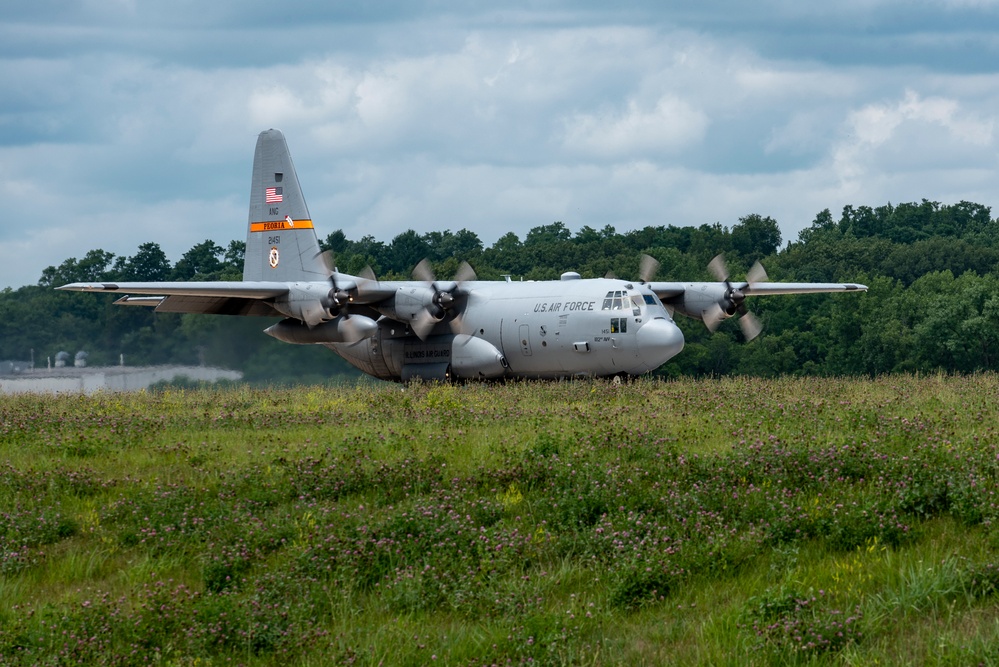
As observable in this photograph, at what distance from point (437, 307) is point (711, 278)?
199 feet

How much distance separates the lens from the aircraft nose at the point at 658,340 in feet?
99.9

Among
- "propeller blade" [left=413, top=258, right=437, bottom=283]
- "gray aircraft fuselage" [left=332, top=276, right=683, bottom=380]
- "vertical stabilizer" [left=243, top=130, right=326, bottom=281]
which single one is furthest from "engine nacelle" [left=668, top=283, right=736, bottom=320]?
"vertical stabilizer" [left=243, top=130, right=326, bottom=281]

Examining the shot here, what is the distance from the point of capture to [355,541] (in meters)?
11.9

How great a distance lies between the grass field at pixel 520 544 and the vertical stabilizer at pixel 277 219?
22387mm

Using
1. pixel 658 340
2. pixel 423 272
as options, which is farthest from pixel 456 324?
pixel 658 340

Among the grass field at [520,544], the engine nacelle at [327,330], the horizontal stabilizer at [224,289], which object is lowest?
the grass field at [520,544]

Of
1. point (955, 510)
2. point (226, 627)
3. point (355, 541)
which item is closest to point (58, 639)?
point (226, 627)

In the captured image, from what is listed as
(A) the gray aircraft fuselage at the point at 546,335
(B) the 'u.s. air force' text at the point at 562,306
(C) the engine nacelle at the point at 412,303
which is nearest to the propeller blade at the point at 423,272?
(A) the gray aircraft fuselage at the point at 546,335

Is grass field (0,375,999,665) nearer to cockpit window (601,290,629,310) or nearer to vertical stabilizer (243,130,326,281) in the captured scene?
cockpit window (601,290,629,310)

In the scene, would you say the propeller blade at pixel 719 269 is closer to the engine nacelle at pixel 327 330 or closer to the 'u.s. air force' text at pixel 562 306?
the 'u.s. air force' text at pixel 562 306

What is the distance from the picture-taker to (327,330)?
34406 millimetres

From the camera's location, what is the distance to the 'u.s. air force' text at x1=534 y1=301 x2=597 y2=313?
31.9m

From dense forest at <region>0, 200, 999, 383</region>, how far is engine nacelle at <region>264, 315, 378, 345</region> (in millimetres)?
2122

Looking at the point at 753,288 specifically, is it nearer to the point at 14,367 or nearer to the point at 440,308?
the point at 440,308
